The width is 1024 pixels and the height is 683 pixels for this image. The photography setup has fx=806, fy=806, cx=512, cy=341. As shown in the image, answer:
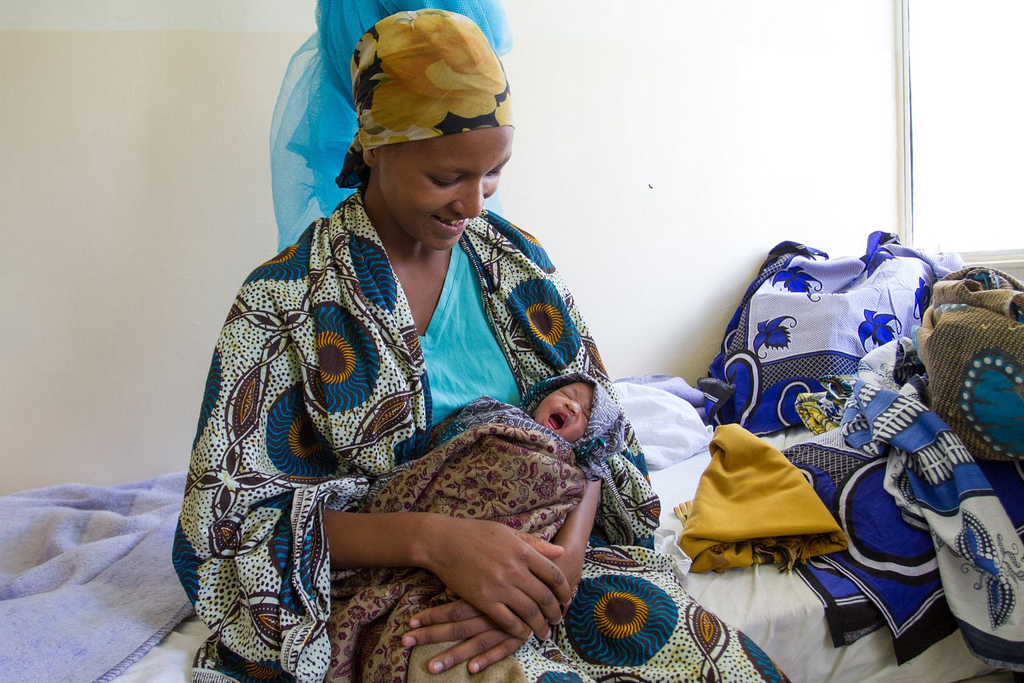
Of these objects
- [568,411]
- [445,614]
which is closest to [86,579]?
[445,614]

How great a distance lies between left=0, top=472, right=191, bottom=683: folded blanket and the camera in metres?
1.29

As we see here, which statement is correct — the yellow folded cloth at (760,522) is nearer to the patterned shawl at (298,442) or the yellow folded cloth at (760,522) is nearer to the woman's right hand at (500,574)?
the patterned shawl at (298,442)

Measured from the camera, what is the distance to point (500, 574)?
1148 millimetres

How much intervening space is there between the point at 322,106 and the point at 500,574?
1090 mm

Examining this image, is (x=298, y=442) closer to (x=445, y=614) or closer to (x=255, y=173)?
(x=445, y=614)

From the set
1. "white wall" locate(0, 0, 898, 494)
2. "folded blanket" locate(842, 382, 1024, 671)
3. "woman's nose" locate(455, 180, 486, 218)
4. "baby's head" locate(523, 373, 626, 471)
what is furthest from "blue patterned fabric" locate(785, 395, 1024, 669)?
"white wall" locate(0, 0, 898, 494)

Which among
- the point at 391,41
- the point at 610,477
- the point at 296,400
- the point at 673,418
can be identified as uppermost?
the point at 391,41

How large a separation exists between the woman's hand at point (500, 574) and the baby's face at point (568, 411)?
0.74ft

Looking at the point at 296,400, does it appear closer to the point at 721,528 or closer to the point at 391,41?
the point at 391,41

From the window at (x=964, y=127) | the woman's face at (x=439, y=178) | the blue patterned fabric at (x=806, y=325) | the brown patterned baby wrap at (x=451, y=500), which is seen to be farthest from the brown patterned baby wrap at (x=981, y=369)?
the window at (x=964, y=127)

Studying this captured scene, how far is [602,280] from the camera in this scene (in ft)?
8.35

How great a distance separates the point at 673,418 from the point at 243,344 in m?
1.29

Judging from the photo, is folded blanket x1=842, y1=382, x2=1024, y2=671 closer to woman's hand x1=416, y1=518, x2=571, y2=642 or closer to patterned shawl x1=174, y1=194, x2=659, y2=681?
patterned shawl x1=174, y1=194, x2=659, y2=681

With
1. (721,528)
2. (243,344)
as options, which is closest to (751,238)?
→ (721,528)
